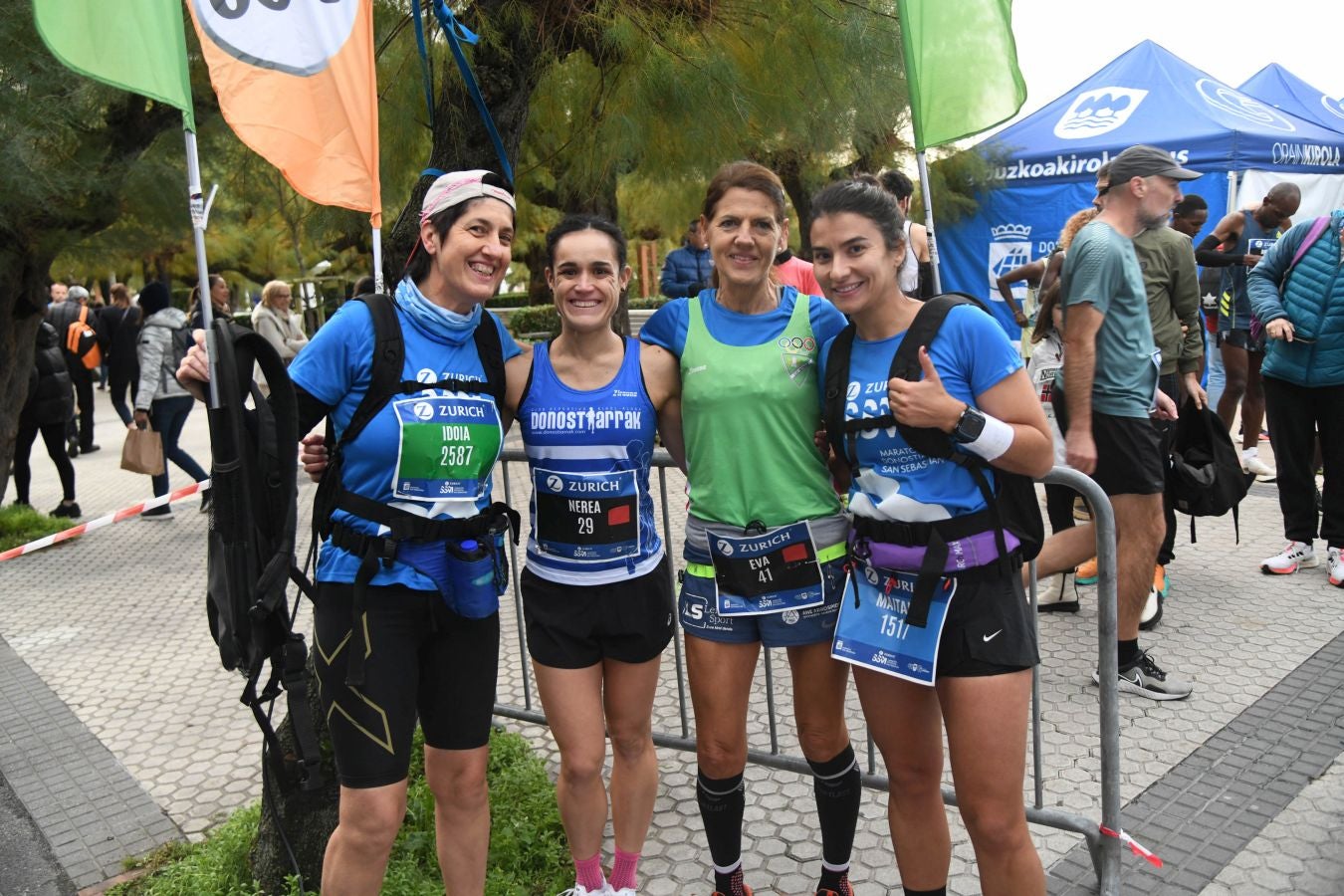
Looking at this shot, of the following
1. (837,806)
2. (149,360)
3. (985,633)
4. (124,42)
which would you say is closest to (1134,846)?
(837,806)

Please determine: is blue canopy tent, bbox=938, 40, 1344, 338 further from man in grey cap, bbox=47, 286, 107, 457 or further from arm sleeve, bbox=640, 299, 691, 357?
man in grey cap, bbox=47, 286, 107, 457

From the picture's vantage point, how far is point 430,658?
8.35ft

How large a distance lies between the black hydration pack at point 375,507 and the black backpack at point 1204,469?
355 cm

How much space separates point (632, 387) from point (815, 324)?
495 millimetres

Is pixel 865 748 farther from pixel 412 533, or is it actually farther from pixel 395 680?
pixel 412 533

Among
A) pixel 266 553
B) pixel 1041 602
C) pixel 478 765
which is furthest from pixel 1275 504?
pixel 266 553

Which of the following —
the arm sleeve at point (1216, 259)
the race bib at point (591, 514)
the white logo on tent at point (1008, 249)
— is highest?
the white logo on tent at point (1008, 249)

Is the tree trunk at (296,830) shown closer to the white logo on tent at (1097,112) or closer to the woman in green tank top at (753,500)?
the woman in green tank top at (753,500)

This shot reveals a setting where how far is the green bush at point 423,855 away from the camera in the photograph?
2973mm

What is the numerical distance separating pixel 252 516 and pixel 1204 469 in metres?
4.13

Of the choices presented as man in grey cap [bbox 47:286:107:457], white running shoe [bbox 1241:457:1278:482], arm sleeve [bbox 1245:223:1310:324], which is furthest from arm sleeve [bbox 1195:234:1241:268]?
man in grey cap [bbox 47:286:107:457]

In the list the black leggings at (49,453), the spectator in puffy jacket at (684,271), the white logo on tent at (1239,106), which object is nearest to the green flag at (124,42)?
the spectator in puffy jacket at (684,271)

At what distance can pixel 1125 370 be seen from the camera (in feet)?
13.5

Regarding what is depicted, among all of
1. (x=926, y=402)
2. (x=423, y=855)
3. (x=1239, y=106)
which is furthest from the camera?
(x=1239, y=106)
